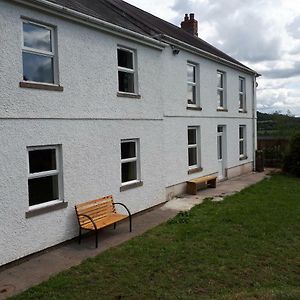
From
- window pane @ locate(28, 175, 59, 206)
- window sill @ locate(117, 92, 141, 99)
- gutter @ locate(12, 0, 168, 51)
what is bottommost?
window pane @ locate(28, 175, 59, 206)

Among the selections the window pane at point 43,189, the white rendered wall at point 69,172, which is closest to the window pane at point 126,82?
the white rendered wall at point 69,172

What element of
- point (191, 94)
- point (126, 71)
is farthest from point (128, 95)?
point (191, 94)

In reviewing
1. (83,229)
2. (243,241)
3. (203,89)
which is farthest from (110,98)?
(203,89)

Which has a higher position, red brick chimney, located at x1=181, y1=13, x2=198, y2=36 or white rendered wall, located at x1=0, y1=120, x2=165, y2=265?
red brick chimney, located at x1=181, y1=13, x2=198, y2=36

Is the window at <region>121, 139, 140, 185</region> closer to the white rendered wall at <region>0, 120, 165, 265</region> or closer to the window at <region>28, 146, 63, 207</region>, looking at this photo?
the white rendered wall at <region>0, 120, 165, 265</region>

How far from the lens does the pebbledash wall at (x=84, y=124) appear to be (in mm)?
7090

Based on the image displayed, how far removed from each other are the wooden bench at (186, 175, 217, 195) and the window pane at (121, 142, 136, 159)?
379 cm

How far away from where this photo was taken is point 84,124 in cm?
887

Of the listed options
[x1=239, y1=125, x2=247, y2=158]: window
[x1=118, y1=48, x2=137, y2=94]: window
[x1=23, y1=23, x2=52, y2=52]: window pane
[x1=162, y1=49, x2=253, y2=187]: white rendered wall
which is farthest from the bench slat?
[x1=239, y1=125, x2=247, y2=158]: window

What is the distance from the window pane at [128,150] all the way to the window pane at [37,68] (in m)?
3.11

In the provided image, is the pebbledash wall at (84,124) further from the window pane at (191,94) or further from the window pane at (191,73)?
the window pane at (191,94)

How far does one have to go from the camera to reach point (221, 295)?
219 inches

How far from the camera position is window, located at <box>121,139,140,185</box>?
34.8 feet

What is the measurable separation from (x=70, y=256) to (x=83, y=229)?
3.09ft
